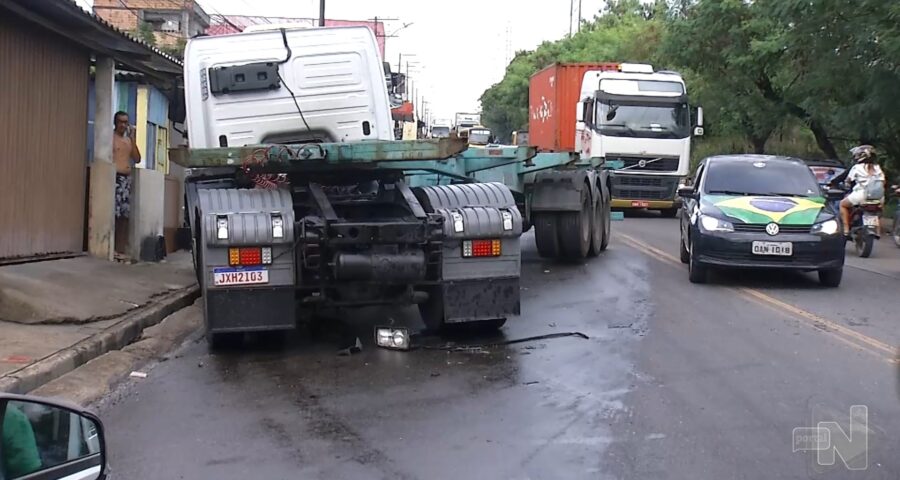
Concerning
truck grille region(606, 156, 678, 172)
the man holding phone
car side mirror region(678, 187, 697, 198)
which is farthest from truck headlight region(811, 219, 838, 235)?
truck grille region(606, 156, 678, 172)

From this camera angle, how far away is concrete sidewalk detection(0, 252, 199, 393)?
24.1ft

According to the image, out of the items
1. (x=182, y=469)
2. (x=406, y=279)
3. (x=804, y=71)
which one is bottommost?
(x=182, y=469)

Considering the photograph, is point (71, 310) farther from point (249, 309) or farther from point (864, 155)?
point (864, 155)

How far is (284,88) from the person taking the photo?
9781 millimetres

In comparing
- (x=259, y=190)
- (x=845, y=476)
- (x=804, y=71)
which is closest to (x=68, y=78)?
(x=259, y=190)

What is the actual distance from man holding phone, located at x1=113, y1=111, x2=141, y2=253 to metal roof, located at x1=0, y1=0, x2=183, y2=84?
978 mm

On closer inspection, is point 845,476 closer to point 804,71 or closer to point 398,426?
point 398,426

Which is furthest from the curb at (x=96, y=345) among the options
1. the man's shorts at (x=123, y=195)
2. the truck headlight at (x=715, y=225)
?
the truck headlight at (x=715, y=225)

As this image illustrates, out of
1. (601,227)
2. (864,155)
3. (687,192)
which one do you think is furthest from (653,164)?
(687,192)

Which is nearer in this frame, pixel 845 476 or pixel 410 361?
pixel 845 476

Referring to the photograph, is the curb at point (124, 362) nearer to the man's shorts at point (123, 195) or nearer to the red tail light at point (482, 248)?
the red tail light at point (482, 248)

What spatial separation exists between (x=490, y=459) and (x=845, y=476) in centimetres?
189

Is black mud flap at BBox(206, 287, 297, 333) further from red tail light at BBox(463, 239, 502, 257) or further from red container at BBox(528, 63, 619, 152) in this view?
red container at BBox(528, 63, 619, 152)

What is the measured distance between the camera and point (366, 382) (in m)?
7.29
